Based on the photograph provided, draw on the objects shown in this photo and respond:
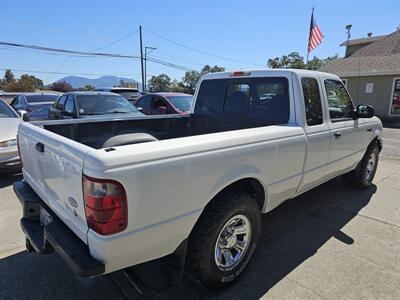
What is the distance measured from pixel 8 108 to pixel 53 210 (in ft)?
18.1

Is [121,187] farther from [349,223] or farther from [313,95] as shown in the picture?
[349,223]

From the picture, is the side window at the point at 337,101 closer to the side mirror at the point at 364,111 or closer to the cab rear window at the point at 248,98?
the side mirror at the point at 364,111

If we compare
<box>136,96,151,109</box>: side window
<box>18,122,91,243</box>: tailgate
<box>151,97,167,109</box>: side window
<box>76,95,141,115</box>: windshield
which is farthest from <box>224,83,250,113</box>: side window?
<box>136,96,151,109</box>: side window

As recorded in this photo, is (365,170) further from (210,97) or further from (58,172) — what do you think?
(58,172)

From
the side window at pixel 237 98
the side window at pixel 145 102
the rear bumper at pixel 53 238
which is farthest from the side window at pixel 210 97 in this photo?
the side window at pixel 145 102

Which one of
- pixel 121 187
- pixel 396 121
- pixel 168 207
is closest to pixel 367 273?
pixel 168 207

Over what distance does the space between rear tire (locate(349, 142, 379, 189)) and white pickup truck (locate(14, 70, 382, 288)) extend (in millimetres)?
852

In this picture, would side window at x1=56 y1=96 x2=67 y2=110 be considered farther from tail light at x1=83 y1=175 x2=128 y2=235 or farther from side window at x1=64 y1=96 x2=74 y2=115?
tail light at x1=83 y1=175 x2=128 y2=235

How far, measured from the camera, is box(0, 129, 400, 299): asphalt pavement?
2.56 m

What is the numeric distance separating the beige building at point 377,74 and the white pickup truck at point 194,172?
15653 millimetres

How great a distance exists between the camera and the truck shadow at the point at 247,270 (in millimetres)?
2551

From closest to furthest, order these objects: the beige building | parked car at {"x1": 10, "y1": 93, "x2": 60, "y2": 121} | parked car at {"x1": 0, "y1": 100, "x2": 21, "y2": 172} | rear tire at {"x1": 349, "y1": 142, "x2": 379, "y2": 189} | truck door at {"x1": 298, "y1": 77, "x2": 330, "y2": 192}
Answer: truck door at {"x1": 298, "y1": 77, "x2": 330, "y2": 192}
rear tire at {"x1": 349, "y1": 142, "x2": 379, "y2": 189}
parked car at {"x1": 0, "y1": 100, "x2": 21, "y2": 172}
parked car at {"x1": 10, "y1": 93, "x2": 60, "y2": 121}
the beige building

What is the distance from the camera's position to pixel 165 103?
29.9 feet

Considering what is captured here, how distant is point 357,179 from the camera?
5.04 meters
